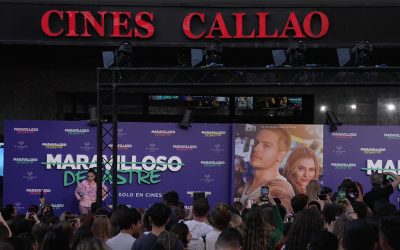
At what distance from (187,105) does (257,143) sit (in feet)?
12.7

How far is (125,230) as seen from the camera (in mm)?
5414

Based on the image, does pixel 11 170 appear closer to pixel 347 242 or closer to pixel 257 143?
pixel 257 143

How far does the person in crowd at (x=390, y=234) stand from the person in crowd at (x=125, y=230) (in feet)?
7.99

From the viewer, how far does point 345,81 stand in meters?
12.0

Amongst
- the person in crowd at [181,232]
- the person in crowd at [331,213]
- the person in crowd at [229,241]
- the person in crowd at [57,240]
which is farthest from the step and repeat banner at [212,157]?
the person in crowd at [229,241]

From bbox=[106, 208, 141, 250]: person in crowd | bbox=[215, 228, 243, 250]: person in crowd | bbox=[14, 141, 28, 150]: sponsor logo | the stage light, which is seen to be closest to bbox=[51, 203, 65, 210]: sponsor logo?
bbox=[14, 141, 28, 150]: sponsor logo

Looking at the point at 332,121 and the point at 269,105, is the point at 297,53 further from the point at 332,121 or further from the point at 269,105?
the point at 269,105

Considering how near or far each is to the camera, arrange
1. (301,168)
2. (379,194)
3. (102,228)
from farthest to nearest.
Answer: (301,168)
(379,194)
(102,228)

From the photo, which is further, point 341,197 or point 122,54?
point 122,54

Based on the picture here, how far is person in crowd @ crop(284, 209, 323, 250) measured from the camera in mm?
4613

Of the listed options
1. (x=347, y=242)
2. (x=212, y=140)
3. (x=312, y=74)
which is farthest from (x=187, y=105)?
(x=347, y=242)

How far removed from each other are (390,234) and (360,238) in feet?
0.62

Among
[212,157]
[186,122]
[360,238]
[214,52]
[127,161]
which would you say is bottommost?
[360,238]

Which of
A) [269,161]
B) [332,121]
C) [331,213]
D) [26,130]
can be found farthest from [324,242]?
[26,130]
